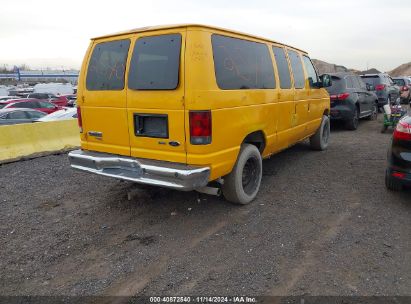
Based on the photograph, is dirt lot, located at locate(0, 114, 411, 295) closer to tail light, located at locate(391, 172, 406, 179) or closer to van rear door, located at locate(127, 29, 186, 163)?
tail light, located at locate(391, 172, 406, 179)

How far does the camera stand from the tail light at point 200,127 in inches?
147

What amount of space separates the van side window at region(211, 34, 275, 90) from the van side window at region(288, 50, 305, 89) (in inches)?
40.1

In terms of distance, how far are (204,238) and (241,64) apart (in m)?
2.19

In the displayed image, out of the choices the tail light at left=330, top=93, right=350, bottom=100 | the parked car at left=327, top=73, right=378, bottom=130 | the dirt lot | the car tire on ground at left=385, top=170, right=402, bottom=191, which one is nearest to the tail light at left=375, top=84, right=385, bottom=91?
the parked car at left=327, top=73, right=378, bottom=130

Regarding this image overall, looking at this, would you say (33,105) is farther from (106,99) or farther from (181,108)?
(181,108)

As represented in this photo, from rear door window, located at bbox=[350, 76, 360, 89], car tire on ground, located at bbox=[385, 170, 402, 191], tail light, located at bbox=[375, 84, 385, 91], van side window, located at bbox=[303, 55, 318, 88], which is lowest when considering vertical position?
car tire on ground, located at bbox=[385, 170, 402, 191]

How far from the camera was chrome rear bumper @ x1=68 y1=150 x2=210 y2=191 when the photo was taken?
373 centimetres

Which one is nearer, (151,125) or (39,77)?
(151,125)

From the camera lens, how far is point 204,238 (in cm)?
391

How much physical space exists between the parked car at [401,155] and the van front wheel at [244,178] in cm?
174

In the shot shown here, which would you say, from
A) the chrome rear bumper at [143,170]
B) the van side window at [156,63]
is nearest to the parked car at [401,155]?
the chrome rear bumper at [143,170]

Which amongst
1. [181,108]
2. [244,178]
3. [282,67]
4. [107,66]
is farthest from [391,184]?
[107,66]

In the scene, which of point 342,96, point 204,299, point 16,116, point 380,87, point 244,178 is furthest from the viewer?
point 380,87

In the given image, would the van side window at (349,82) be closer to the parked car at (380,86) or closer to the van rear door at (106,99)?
the parked car at (380,86)
